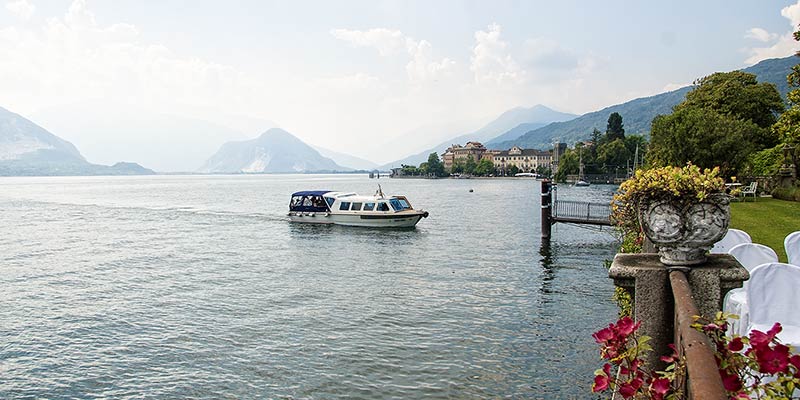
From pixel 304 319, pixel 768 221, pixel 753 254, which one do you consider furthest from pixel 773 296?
pixel 768 221

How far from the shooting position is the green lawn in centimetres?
2033

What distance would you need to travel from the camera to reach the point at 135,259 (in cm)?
2958

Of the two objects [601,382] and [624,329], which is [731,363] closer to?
[624,329]

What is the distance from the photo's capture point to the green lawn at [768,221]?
20.3 m

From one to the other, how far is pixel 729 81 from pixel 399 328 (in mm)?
67282

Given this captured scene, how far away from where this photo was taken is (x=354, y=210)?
147 feet

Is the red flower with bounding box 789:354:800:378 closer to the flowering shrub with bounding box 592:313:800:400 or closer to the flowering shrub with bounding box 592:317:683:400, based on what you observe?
the flowering shrub with bounding box 592:313:800:400

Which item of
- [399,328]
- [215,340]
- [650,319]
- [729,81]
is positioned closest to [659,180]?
[650,319]

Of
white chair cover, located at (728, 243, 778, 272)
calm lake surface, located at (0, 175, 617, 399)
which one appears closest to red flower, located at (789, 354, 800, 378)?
white chair cover, located at (728, 243, 778, 272)

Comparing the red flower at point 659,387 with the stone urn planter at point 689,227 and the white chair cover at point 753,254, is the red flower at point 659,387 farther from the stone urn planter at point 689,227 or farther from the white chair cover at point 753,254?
the white chair cover at point 753,254

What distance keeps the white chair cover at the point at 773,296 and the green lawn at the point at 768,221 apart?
431 inches

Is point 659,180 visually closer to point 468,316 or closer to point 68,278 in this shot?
point 468,316

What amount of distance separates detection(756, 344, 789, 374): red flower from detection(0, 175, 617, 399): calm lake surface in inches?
346

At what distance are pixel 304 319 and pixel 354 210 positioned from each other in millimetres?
27904
